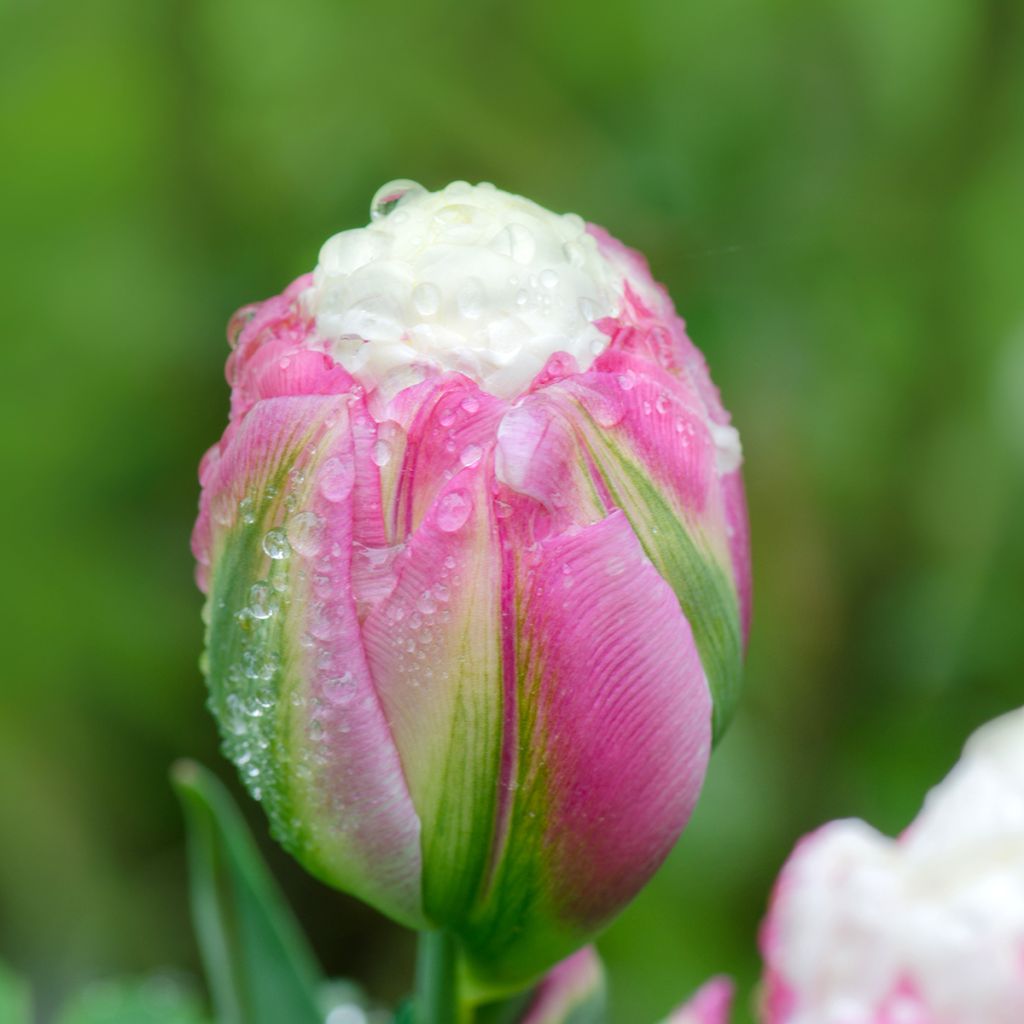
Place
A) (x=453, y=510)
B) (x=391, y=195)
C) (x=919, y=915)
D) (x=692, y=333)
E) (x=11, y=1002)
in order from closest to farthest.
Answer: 1. (x=919, y=915)
2. (x=453, y=510)
3. (x=391, y=195)
4. (x=11, y=1002)
5. (x=692, y=333)

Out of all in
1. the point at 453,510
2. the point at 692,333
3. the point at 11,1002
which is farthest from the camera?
the point at 692,333

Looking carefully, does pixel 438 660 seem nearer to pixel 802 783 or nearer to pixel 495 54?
pixel 802 783

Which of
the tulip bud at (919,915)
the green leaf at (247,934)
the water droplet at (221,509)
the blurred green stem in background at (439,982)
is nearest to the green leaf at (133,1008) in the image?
the green leaf at (247,934)

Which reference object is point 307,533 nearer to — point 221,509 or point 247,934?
point 221,509

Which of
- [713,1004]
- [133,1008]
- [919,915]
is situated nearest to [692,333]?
[133,1008]

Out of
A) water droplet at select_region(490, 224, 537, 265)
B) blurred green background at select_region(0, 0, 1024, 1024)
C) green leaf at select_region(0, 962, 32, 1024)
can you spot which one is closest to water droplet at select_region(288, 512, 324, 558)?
water droplet at select_region(490, 224, 537, 265)

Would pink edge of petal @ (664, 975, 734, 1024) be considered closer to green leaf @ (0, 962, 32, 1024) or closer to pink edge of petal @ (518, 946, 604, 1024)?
pink edge of petal @ (518, 946, 604, 1024)

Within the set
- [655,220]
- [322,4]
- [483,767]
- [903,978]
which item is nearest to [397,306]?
[483,767]
